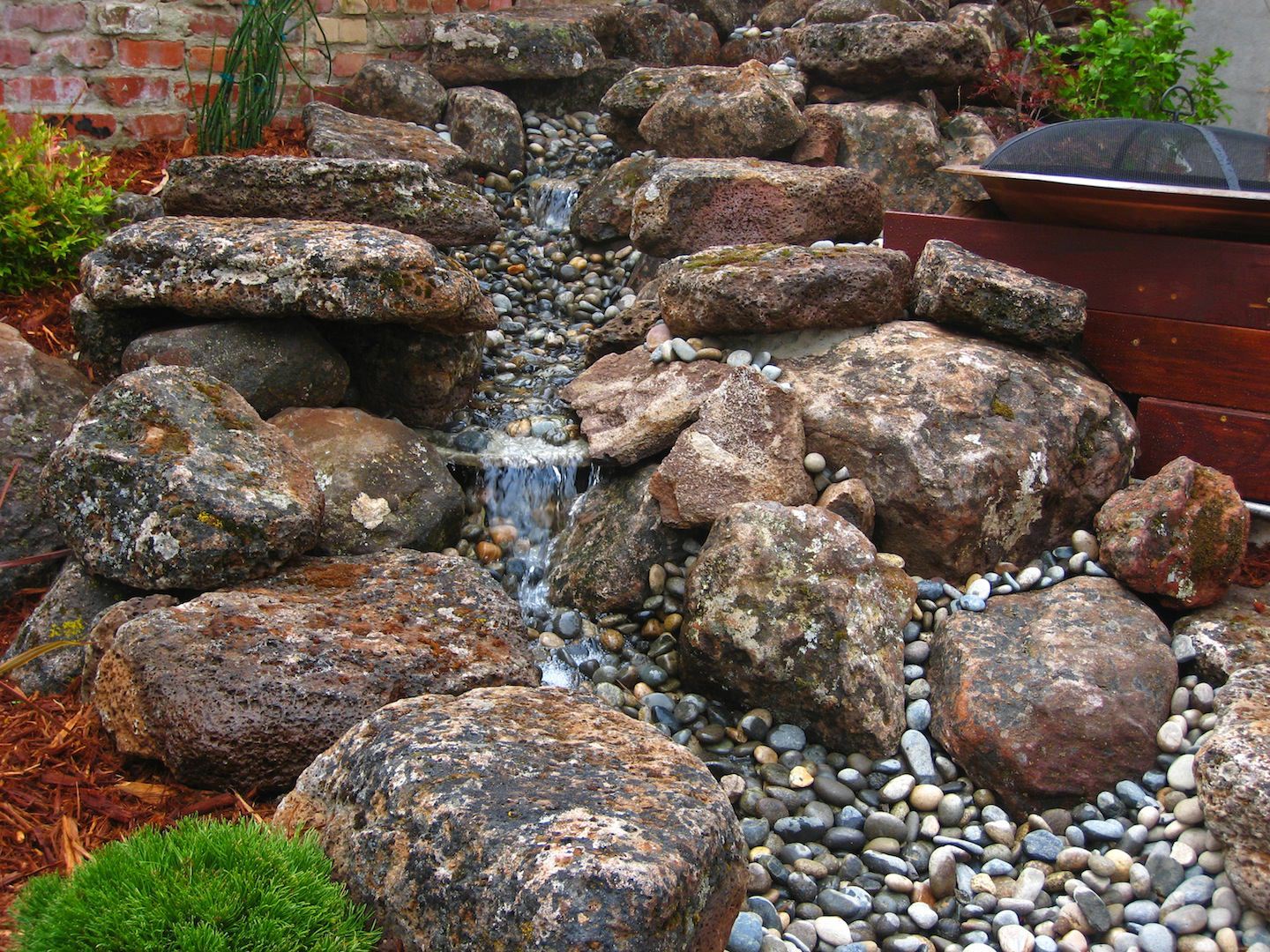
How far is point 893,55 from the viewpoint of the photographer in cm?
643

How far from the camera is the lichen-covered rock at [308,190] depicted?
4973 millimetres

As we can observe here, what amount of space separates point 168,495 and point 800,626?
6.70 ft

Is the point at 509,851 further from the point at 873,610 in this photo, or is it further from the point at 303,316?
the point at 303,316

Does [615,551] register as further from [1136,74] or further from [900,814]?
[1136,74]

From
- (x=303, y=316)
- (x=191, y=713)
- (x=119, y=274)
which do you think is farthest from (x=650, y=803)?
(x=119, y=274)

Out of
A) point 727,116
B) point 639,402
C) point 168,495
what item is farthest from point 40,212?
point 727,116

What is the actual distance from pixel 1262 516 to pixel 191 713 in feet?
13.0

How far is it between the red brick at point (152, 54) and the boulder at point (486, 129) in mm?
1705

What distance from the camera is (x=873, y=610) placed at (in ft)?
11.9

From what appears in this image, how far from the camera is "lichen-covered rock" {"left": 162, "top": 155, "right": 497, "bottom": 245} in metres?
4.97

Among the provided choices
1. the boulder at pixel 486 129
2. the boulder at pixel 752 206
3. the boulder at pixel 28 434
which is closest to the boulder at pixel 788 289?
the boulder at pixel 752 206

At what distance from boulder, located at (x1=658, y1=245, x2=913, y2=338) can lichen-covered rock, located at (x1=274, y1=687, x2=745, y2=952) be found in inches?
89.3

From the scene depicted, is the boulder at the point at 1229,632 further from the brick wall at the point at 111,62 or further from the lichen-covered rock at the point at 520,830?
the brick wall at the point at 111,62

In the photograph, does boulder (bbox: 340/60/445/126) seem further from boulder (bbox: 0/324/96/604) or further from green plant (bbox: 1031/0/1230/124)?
green plant (bbox: 1031/0/1230/124)
